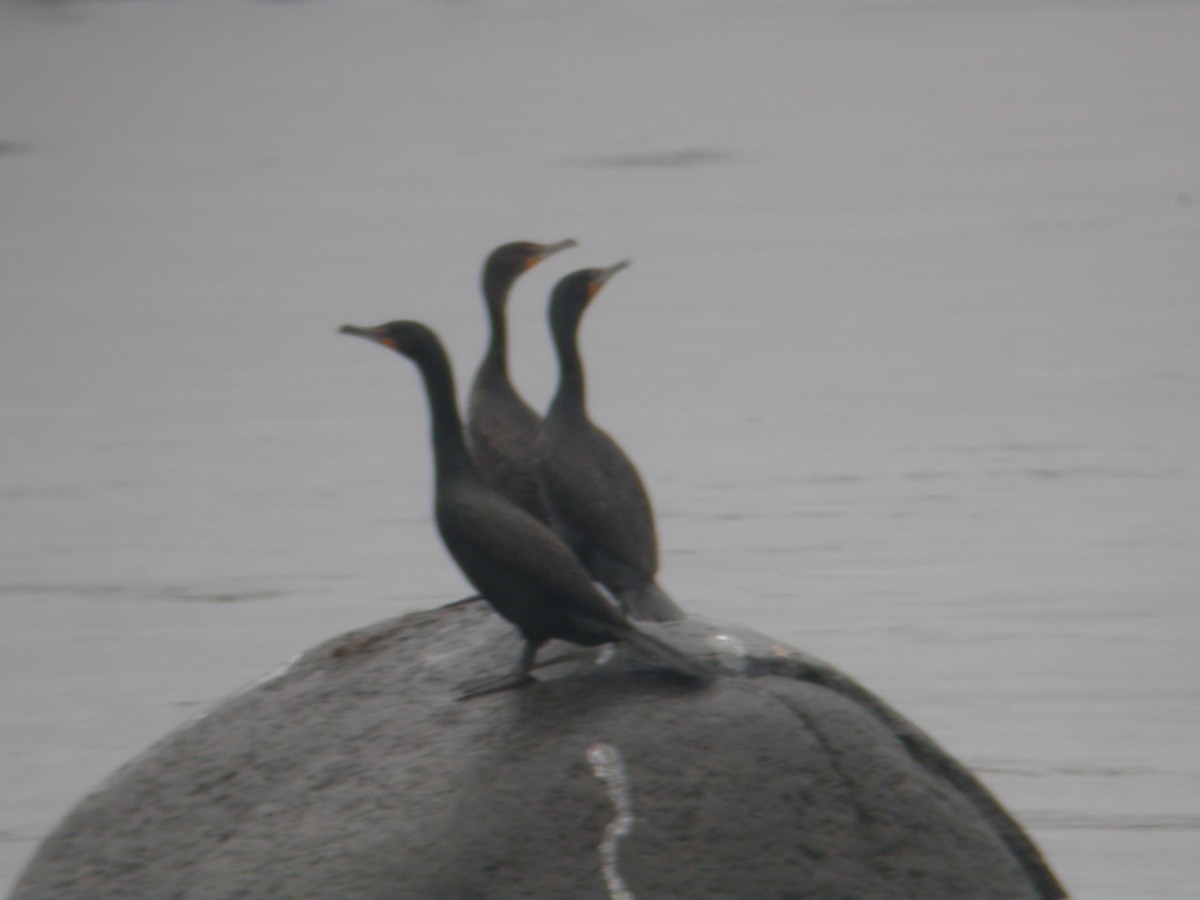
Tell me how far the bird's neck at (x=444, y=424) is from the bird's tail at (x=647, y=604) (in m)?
0.51

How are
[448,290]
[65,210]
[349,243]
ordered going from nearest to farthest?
[448,290] < [349,243] < [65,210]

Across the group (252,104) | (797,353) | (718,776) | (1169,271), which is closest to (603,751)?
(718,776)

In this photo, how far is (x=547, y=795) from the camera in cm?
526

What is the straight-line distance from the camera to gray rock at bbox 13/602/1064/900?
5.20 meters

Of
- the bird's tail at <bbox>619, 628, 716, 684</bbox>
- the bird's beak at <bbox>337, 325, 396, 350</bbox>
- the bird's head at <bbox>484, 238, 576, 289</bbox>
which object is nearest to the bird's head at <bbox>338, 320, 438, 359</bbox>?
the bird's beak at <bbox>337, 325, 396, 350</bbox>

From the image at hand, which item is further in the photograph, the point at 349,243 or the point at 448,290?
the point at 349,243

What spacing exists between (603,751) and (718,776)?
0.26 meters

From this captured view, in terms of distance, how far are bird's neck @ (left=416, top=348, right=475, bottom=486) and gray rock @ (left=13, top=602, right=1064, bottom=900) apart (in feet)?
1.55

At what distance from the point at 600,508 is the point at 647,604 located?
27 centimetres

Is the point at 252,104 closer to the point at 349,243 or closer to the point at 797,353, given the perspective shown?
the point at 349,243

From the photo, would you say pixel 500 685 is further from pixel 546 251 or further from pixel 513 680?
pixel 546 251

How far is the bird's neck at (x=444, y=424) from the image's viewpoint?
569 centimetres

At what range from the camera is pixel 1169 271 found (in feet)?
68.8

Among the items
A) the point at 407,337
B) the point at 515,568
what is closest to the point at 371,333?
the point at 407,337
